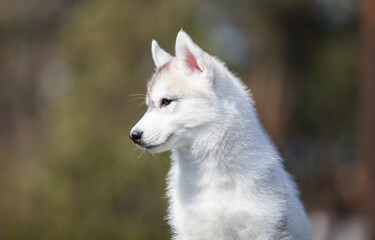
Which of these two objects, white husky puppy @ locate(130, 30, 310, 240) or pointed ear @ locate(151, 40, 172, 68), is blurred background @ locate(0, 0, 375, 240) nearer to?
pointed ear @ locate(151, 40, 172, 68)

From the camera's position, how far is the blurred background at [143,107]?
17.9 metres

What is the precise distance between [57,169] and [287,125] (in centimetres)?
768

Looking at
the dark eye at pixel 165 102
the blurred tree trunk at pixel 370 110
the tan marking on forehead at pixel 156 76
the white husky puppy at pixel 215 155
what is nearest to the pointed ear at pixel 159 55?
the tan marking on forehead at pixel 156 76

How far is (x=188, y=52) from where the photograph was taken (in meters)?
5.04

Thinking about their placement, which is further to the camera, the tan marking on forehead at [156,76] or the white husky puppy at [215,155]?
the tan marking on forehead at [156,76]

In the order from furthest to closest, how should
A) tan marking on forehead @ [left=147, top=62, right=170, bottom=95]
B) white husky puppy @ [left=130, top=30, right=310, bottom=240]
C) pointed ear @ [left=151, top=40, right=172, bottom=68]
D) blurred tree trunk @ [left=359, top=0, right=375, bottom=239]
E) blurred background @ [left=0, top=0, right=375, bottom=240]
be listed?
blurred background @ [left=0, top=0, right=375, bottom=240] → blurred tree trunk @ [left=359, top=0, right=375, bottom=239] → pointed ear @ [left=151, top=40, right=172, bottom=68] → tan marking on forehead @ [left=147, top=62, right=170, bottom=95] → white husky puppy @ [left=130, top=30, right=310, bottom=240]

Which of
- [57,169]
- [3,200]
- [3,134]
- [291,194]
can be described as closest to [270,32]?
[57,169]

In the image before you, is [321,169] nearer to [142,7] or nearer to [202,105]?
[142,7]

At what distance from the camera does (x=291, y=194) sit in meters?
5.03

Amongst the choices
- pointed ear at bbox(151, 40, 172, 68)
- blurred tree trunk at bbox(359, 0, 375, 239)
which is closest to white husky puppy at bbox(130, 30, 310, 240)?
pointed ear at bbox(151, 40, 172, 68)

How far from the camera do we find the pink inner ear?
504 cm

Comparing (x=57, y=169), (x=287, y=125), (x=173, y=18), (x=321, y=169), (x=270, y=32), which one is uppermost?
(x=173, y=18)

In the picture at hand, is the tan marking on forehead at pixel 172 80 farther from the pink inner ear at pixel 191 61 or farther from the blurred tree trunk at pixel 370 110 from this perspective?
the blurred tree trunk at pixel 370 110

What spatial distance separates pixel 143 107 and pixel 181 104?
12.9 metres
